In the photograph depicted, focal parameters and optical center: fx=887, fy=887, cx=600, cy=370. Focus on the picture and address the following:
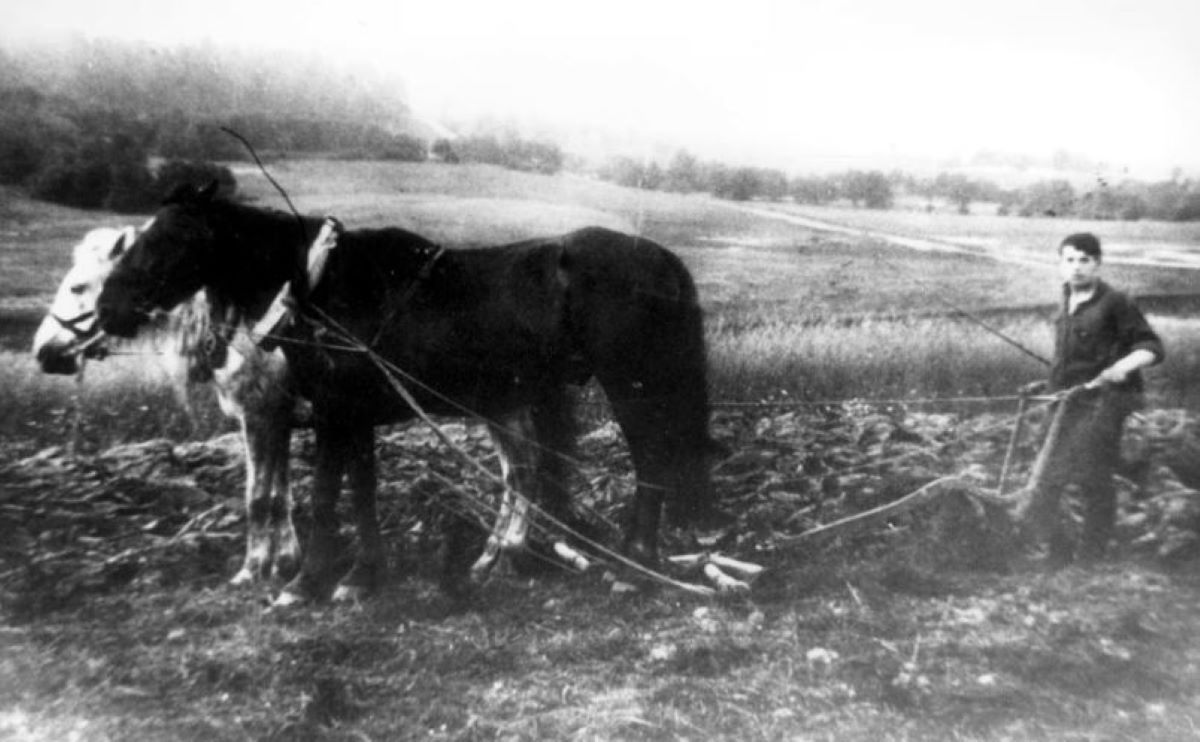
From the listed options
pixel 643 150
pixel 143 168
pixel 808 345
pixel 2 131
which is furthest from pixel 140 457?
pixel 808 345

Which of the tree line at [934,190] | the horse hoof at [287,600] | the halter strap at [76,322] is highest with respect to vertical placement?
the tree line at [934,190]

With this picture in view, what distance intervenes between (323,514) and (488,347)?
700 millimetres

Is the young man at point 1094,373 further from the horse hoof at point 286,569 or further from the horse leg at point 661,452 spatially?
the horse hoof at point 286,569

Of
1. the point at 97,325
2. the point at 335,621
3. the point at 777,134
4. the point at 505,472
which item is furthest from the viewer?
the point at 777,134

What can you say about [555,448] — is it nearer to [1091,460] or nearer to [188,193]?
[188,193]

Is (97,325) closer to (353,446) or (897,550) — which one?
(353,446)

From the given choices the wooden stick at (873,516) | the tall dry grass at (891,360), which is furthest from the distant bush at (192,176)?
the wooden stick at (873,516)

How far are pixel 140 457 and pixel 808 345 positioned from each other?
2.12 m

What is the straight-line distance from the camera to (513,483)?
2.87 m

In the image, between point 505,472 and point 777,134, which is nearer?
point 505,472

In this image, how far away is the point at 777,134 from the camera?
3.08 m

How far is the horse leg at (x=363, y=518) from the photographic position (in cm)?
266

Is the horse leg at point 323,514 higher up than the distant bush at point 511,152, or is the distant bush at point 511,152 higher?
the distant bush at point 511,152

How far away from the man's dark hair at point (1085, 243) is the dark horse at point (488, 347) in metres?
1.30
